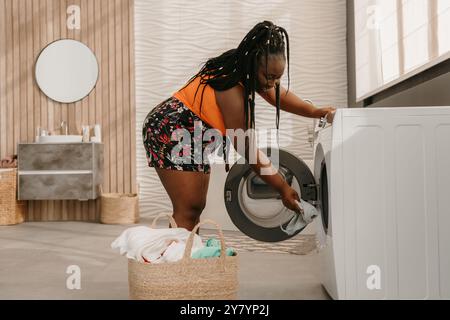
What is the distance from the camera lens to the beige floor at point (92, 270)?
2035mm

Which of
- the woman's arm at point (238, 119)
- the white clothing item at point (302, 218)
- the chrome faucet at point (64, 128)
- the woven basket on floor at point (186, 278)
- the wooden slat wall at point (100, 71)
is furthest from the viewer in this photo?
the wooden slat wall at point (100, 71)

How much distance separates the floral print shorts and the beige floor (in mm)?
559

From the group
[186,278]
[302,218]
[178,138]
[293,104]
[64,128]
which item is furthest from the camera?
[64,128]

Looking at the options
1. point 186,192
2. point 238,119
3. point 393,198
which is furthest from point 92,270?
point 393,198

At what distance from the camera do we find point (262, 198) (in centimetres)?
244

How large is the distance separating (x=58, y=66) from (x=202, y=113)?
10.5 ft

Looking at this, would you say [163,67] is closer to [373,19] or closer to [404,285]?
[373,19]

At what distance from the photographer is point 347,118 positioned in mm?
1719

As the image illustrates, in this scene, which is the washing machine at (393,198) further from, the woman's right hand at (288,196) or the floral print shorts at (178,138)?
the floral print shorts at (178,138)

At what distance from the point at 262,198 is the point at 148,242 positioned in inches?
33.8

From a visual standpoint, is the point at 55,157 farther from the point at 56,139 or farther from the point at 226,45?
the point at 226,45

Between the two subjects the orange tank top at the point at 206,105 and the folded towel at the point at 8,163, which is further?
the folded towel at the point at 8,163

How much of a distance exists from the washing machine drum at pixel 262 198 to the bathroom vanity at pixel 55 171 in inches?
85.9

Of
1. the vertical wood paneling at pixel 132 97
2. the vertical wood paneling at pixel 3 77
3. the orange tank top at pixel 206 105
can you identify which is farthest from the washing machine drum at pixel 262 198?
the vertical wood paneling at pixel 3 77
